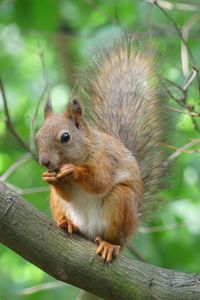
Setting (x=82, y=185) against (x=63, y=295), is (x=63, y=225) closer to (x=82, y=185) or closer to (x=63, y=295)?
(x=82, y=185)

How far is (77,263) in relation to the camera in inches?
108

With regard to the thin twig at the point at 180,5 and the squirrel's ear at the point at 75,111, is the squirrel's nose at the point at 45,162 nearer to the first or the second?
the squirrel's ear at the point at 75,111

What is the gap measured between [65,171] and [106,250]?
34cm

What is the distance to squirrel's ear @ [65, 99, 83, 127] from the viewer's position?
3.14 meters

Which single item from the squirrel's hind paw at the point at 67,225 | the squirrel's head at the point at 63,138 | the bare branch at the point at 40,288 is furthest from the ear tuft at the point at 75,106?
the bare branch at the point at 40,288

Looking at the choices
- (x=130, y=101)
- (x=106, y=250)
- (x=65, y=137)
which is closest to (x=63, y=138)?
(x=65, y=137)

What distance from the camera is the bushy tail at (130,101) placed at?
12.0 feet

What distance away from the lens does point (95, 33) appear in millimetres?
4293

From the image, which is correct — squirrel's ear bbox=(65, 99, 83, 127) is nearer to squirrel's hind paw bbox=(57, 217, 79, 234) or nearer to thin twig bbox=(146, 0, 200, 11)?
squirrel's hind paw bbox=(57, 217, 79, 234)

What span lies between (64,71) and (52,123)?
2.58m

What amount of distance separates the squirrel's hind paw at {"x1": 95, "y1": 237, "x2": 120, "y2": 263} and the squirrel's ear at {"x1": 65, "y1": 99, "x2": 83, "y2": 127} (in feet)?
1.65

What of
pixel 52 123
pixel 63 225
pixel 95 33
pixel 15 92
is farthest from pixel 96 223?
pixel 15 92

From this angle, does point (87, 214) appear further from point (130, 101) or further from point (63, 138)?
point (130, 101)

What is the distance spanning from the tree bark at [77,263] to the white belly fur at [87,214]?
167 millimetres
